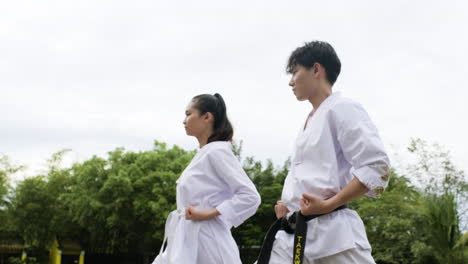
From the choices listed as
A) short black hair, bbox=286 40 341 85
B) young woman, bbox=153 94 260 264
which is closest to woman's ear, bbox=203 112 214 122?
young woman, bbox=153 94 260 264

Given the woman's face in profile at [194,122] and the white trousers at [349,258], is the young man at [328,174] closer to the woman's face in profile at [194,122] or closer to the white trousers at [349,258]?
the white trousers at [349,258]

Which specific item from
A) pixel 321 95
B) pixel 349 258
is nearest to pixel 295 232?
pixel 349 258

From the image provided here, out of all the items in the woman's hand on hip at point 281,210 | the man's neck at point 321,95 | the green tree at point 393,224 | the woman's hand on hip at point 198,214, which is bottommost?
the green tree at point 393,224

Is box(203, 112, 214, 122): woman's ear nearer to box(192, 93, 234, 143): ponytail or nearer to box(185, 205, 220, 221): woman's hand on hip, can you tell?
box(192, 93, 234, 143): ponytail

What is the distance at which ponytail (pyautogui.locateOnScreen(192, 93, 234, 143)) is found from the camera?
425 centimetres

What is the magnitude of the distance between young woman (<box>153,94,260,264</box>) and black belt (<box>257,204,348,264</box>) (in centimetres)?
141

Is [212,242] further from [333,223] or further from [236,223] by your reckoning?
[333,223]

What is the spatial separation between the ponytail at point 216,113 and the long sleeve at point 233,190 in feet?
0.67

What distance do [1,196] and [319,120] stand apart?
1211 inches

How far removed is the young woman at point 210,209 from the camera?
386 cm

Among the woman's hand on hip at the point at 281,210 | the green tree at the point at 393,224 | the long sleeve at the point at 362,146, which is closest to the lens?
the long sleeve at the point at 362,146

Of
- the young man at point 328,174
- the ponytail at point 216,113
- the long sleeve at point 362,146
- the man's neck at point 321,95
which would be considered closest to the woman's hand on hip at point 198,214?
the ponytail at point 216,113

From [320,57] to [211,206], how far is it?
172cm

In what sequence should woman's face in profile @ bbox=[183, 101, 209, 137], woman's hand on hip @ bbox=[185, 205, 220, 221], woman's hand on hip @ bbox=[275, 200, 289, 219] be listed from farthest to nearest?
woman's face in profile @ bbox=[183, 101, 209, 137]
woman's hand on hip @ bbox=[185, 205, 220, 221]
woman's hand on hip @ bbox=[275, 200, 289, 219]
